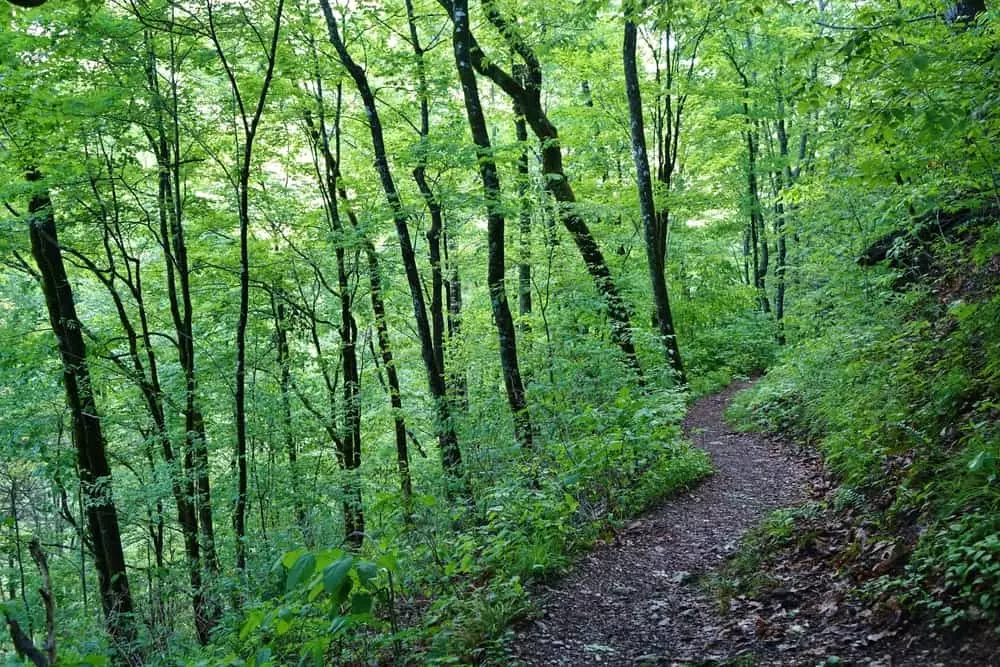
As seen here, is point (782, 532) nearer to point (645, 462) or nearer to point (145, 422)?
point (645, 462)

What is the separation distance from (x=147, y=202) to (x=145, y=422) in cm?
526

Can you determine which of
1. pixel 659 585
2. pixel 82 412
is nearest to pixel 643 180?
pixel 659 585

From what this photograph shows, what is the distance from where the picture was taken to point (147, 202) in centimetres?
1104

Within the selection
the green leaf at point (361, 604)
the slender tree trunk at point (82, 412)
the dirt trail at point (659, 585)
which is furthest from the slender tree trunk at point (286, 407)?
the green leaf at point (361, 604)

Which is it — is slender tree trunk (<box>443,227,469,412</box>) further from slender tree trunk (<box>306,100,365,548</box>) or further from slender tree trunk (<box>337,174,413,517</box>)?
slender tree trunk (<box>306,100,365,548</box>)

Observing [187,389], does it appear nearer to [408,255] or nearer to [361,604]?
[408,255]

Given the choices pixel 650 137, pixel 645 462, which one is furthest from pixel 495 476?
pixel 650 137

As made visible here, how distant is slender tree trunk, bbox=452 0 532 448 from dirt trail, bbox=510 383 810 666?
275 centimetres

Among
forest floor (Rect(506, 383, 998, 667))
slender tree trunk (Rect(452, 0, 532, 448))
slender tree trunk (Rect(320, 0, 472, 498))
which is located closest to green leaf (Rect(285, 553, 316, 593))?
forest floor (Rect(506, 383, 998, 667))

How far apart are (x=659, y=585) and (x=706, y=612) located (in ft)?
2.22

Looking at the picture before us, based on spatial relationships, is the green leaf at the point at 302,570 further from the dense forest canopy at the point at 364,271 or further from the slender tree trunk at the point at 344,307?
the slender tree trunk at the point at 344,307

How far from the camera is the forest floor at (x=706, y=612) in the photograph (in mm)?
3863

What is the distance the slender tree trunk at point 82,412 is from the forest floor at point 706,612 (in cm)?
738

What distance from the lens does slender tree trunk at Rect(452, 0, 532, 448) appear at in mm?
9336
